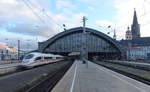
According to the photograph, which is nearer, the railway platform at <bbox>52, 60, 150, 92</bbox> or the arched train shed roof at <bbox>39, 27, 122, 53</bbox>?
the railway platform at <bbox>52, 60, 150, 92</bbox>

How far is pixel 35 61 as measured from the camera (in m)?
33.7

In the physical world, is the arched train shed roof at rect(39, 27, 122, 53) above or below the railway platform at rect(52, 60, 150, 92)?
above

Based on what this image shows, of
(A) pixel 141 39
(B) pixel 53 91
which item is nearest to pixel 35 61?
(B) pixel 53 91

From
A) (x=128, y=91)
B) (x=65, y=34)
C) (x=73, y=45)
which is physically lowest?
(x=128, y=91)

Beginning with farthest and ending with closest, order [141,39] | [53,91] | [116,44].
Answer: [141,39] < [116,44] < [53,91]

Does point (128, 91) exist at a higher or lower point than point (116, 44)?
lower

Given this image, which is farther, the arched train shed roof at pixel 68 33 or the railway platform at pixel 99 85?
the arched train shed roof at pixel 68 33

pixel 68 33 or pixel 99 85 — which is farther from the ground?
pixel 68 33

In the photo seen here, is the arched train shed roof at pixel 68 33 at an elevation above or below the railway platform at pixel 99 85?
above

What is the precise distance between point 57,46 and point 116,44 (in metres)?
32.8

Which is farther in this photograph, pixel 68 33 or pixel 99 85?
pixel 68 33

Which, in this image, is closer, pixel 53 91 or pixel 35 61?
pixel 53 91

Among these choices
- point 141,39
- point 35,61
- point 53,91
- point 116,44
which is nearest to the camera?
point 53,91

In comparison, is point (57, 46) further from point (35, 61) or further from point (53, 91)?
point (53, 91)
